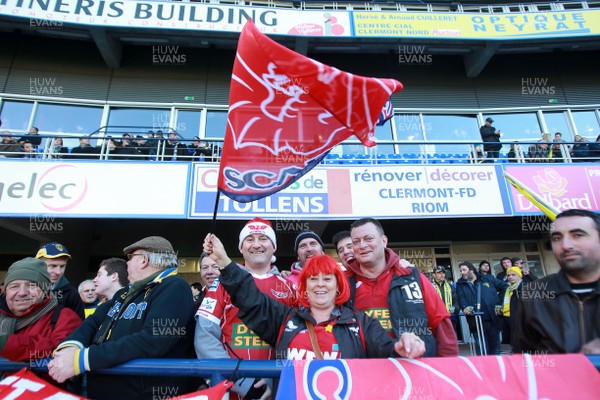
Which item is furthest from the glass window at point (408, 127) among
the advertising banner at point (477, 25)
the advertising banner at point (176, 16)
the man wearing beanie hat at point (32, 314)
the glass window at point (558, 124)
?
the man wearing beanie hat at point (32, 314)

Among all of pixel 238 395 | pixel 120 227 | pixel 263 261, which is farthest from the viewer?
pixel 120 227

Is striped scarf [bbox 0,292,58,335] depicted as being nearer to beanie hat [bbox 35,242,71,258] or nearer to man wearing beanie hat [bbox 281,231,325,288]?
beanie hat [bbox 35,242,71,258]

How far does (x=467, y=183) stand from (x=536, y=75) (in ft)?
24.2

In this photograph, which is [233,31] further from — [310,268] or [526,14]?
[310,268]

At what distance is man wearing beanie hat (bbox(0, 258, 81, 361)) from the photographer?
7.43ft

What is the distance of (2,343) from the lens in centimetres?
218

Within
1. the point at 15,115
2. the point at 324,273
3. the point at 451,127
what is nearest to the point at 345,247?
the point at 324,273

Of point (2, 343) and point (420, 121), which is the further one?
point (420, 121)

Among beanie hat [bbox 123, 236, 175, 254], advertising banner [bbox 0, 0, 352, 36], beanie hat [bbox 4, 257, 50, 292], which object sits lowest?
beanie hat [bbox 4, 257, 50, 292]

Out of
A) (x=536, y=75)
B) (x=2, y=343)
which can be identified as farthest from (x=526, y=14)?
(x=2, y=343)

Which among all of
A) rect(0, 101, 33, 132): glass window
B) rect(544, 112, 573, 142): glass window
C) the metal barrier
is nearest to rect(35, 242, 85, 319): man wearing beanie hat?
the metal barrier

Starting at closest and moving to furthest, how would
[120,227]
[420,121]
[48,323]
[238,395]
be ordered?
[238,395] → [48,323] → [120,227] → [420,121]

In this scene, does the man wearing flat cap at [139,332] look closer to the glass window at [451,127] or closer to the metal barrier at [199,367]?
the metal barrier at [199,367]

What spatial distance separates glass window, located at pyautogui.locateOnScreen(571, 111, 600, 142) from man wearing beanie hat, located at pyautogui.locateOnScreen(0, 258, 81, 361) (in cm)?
1445
